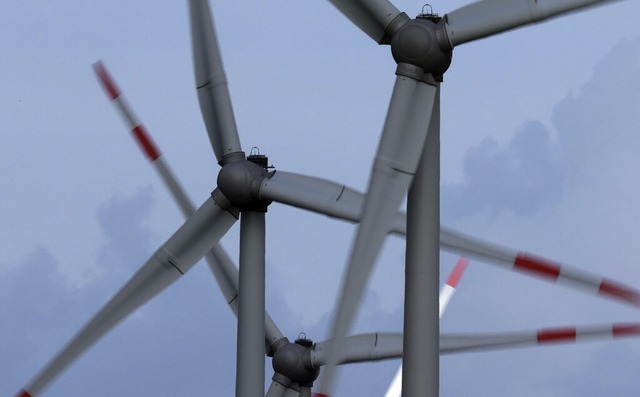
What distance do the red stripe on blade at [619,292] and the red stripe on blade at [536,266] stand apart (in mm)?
1554

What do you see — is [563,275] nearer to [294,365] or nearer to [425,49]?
[425,49]

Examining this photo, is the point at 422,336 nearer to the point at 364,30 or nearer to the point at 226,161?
the point at 364,30

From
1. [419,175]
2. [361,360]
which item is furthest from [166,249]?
[419,175]

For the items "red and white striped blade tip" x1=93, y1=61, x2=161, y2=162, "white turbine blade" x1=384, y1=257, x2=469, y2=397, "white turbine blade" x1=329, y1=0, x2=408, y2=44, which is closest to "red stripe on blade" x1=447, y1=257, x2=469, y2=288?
"white turbine blade" x1=384, y1=257, x2=469, y2=397

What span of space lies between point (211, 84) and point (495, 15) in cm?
1393

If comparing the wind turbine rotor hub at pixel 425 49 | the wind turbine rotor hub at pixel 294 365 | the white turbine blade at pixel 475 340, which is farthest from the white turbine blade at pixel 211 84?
the wind turbine rotor hub at pixel 425 49

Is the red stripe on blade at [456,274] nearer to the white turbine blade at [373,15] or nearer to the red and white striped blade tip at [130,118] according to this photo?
the red and white striped blade tip at [130,118]

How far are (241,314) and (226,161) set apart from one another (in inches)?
169

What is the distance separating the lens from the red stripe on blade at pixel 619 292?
50106 millimetres

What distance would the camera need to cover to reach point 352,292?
1681 inches

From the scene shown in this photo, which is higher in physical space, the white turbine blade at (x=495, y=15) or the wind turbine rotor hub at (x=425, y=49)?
the white turbine blade at (x=495, y=15)

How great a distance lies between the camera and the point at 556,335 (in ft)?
177

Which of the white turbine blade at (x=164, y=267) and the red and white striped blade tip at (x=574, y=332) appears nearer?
the red and white striped blade tip at (x=574, y=332)

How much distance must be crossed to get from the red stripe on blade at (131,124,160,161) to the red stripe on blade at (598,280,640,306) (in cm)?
1405
